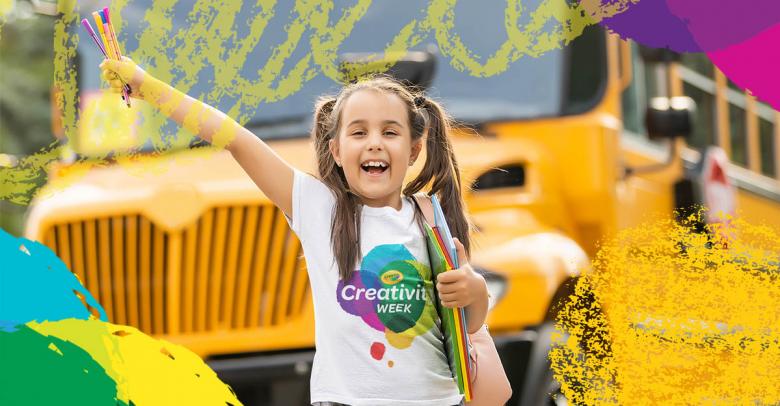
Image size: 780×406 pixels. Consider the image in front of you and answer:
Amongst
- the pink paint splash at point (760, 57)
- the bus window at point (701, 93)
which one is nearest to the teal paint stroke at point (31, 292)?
the pink paint splash at point (760, 57)

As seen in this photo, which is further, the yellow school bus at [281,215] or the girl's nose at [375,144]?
the yellow school bus at [281,215]

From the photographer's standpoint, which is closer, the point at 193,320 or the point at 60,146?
the point at 193,320

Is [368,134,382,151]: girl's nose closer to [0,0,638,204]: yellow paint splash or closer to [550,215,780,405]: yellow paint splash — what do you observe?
[0,0,638,204]: yellow paint splash

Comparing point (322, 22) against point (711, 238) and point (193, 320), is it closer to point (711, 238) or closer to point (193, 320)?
point (193, 320)

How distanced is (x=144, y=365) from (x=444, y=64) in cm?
166

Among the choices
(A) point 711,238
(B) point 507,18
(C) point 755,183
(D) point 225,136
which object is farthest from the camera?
(C) point 755,183

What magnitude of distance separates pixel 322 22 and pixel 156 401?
155 centimetres

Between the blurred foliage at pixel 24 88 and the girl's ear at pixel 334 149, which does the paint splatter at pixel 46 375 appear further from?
the blurred foliage at pixel 24 88

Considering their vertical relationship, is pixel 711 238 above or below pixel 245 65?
below

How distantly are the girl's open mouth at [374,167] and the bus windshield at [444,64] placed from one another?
188 cm

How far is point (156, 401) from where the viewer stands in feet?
11.6

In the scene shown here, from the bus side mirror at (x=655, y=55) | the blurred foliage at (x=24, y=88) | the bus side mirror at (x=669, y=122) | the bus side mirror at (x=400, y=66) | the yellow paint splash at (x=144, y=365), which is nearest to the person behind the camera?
the yellow paint splash at (x=144, y=365)

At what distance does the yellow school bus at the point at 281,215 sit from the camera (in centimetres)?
409

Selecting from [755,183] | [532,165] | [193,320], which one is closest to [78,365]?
[193,320]
